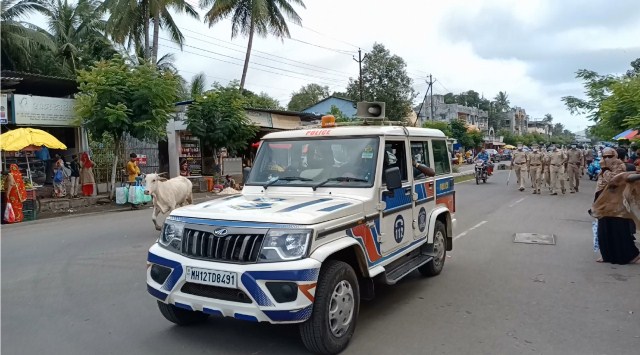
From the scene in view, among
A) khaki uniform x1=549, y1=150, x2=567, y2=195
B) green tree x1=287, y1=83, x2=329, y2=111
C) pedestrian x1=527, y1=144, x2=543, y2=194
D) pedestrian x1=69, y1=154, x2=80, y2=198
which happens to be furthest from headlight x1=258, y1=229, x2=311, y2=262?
green tree x1=287, y1=83, x2=329, y2=111

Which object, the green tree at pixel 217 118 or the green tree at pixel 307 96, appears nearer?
the green tree at pixel 217 118

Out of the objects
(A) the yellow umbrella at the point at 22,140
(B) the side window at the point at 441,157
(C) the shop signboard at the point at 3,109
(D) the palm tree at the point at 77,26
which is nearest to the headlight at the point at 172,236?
(B) the side window at the point at 441,157

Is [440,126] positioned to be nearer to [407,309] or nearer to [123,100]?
[123,100]

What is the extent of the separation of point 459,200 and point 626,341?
12.4 metres

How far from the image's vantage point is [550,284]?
6.41 m

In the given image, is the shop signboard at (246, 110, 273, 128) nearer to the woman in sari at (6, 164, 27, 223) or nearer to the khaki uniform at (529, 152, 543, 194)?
the woman in sari at (6, 164, 27, 223)

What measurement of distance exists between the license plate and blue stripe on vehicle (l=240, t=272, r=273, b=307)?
0.10 m

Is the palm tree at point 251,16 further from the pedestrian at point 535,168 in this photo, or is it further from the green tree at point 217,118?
the pedestrian at point 535,168

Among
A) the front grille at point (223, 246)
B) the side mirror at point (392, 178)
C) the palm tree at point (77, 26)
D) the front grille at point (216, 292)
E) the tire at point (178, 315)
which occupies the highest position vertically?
the palm tree at point (77, 26)

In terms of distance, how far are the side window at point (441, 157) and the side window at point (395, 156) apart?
1.20m

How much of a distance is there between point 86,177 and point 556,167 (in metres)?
17.9

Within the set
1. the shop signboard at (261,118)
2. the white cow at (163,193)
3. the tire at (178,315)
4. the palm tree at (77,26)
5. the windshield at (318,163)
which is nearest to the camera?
the tire at (178,315)

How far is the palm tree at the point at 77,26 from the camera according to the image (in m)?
30.6

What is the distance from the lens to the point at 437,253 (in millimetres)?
6820
